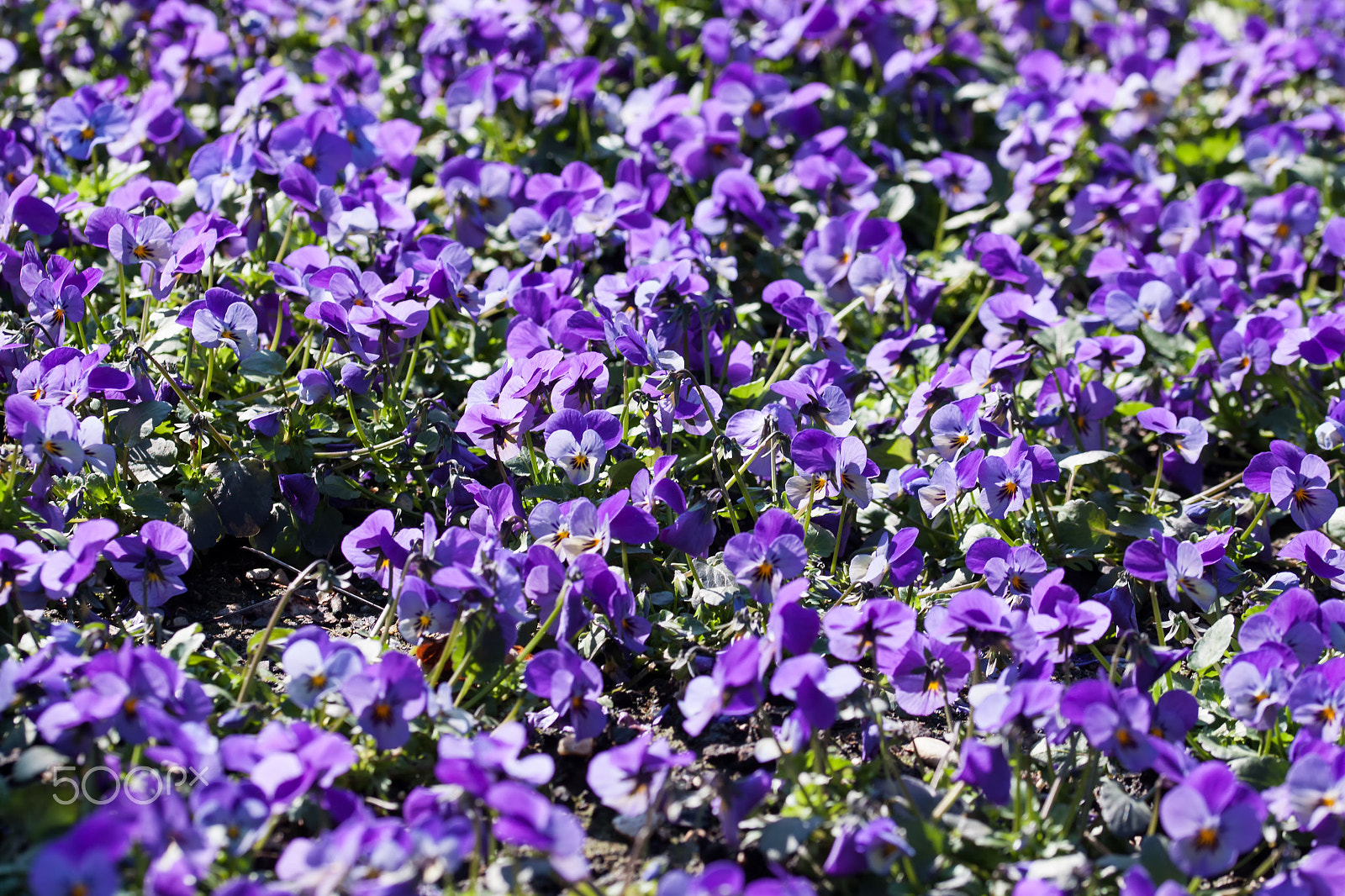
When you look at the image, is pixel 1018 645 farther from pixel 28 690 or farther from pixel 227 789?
pixel 28 690

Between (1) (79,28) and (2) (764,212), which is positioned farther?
(1) (79,28)

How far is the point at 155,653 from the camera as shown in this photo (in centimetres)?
185

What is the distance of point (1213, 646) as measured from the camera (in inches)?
87.4

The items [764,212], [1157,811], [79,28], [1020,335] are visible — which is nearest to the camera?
[1157,811]

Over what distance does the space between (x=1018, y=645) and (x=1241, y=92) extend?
3307mm

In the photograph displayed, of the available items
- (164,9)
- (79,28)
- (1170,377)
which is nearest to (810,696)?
(1170,377)

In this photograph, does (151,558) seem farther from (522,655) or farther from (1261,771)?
(1261,771)

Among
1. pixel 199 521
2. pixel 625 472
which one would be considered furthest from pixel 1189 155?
pixel 199 521

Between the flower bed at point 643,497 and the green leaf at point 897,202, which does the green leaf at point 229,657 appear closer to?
the flower bed at point 643,497

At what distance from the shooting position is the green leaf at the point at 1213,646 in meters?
2.20

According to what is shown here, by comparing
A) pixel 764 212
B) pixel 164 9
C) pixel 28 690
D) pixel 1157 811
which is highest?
pixel 164 9

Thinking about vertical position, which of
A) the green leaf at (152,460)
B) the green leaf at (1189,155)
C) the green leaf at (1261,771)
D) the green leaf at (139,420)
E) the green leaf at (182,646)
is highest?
the green leaf at (1189,155)

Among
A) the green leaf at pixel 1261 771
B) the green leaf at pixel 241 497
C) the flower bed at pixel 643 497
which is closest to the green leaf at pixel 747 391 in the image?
the flower bed at pixel 643 497

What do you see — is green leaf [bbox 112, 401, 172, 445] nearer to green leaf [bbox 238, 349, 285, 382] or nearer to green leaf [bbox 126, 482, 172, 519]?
green leaf [bbox 126, 482, 172, 519]
